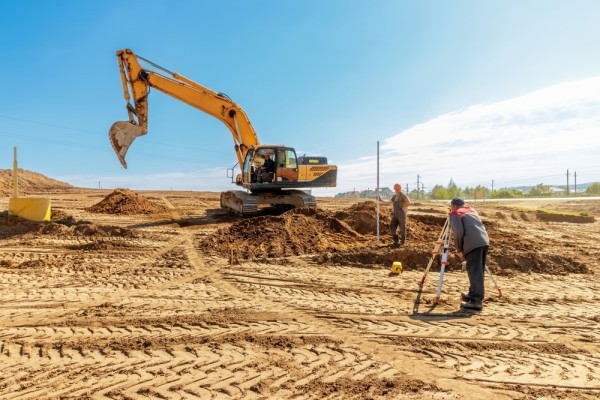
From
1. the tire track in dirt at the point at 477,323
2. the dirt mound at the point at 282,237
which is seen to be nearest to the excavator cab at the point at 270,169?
the dirt mound at the point at 282,237

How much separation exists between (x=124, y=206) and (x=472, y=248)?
51.5 feet

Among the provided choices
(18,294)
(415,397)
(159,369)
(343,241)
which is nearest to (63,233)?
(18,294)

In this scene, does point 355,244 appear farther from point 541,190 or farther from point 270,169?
point 541,190

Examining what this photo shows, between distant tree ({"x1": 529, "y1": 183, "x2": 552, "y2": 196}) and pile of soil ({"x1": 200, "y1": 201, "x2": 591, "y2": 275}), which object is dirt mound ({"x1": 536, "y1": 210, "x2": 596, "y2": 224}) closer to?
pile of soil ({"x1": 200, "y1": 201, "x2": 591, "y2": 275})

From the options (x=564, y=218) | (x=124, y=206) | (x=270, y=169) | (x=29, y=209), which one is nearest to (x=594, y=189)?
(x=564, y=218)

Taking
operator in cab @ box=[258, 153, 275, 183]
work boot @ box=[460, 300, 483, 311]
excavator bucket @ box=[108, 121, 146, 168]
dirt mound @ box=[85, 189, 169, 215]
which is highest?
excavator bucket @ box=[108, 121, 146, 168]

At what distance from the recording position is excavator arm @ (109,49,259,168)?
1371 cm

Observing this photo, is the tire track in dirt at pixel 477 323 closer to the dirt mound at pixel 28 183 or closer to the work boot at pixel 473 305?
the work boot at pixel 473 305

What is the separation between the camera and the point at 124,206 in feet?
57.8

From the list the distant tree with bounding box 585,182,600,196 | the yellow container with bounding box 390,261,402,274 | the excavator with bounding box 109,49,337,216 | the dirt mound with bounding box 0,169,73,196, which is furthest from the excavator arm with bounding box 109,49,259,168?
the distant tree with bounding box 585,182,600,196

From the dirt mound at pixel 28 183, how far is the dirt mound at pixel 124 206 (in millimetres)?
16218

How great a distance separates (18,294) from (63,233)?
18.1 ft

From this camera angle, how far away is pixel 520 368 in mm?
3998

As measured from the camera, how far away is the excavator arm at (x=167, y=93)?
13.7 metres
